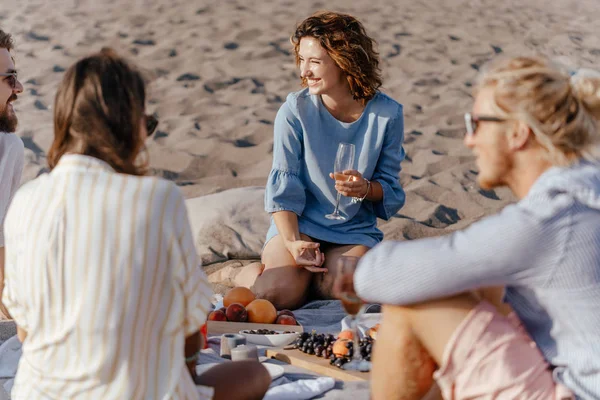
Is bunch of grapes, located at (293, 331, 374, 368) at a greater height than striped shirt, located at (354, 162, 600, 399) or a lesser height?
lesser

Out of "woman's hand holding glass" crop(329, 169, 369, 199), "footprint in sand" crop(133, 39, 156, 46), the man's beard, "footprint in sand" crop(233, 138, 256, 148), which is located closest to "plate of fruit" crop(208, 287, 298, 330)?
"woman's hand holding glass" crop(329, 169, 369, 199)

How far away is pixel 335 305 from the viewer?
4.30 meters

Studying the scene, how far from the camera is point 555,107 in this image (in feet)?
6.77

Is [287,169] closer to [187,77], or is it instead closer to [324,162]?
[324,162]

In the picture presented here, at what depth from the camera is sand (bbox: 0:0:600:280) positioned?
7074 millimetres

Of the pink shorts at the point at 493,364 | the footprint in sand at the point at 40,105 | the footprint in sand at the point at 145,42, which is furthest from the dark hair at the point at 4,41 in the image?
the footprint in sand at the point at 145,42

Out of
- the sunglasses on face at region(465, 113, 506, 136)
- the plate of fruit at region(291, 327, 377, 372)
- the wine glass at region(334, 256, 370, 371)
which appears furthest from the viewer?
the plate of fruit at region(291, 327, 377, 372)

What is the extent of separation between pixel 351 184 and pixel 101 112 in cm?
221

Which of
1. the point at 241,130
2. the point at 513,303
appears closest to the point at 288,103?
the point at 513,303

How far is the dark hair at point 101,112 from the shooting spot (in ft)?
6.33

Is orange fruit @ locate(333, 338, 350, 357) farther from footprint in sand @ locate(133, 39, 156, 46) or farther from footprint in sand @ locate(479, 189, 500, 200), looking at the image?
footprint in sand @ locate(133, 39, 156, 46)

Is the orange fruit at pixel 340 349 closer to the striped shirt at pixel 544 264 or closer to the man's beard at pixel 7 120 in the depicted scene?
the striped shirt at pixel 544 264

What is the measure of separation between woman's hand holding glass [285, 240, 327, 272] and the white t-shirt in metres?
1.41

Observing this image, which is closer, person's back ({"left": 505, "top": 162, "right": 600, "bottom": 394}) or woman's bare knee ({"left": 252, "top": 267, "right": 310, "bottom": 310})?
person's back ({"left": 505, "top": 162, "right": 600, "bottom": 394})
